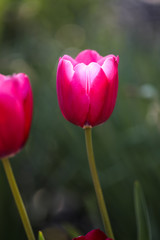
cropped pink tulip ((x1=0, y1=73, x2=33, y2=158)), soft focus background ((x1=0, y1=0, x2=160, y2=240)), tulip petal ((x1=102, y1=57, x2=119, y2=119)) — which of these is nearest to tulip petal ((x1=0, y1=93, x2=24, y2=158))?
cropped pink tulip ((x1=0, y1=73, x2=33, y2=158))

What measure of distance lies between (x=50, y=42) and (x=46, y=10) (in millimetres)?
482

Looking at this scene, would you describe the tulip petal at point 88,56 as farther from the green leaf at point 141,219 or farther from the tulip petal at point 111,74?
the green leaf at point 141,219

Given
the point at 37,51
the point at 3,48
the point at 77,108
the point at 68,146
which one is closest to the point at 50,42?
the point at 37,51

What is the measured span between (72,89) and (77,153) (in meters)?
0.70

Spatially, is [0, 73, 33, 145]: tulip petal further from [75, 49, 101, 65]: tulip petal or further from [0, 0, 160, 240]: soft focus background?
[0, 0, 160, 240]: soft focus background

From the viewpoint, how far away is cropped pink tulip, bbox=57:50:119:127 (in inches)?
16.7

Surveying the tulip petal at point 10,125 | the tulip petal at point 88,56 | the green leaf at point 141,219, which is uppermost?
the tulip petal at point 88,56

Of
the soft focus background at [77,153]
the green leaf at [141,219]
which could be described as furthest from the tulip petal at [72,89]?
the soft focus background at [77,153]

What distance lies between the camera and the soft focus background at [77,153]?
97 centimetres

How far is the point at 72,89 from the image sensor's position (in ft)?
1.40

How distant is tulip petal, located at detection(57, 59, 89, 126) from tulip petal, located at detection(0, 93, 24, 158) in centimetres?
6

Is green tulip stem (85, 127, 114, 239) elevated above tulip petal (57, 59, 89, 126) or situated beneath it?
situated beneath

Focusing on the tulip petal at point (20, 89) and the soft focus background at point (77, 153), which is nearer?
the tulip petal at point (20, 89)

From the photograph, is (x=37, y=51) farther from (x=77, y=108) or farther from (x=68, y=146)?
(x=77, y=108)
